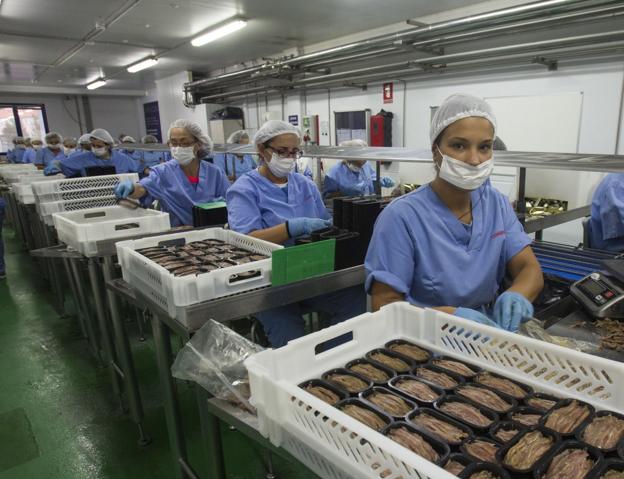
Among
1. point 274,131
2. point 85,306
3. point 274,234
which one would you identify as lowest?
point 85,306

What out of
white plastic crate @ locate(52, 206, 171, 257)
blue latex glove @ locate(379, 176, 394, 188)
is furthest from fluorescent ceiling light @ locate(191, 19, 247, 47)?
white plastic crate @ locate(52, 206, 171, 257)

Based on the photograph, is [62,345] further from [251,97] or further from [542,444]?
[251,97]

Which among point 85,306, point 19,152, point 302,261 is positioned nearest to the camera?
point 302,261

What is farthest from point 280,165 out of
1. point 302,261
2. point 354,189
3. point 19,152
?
point 19,152

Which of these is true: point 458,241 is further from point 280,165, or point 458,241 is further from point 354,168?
point 354,168

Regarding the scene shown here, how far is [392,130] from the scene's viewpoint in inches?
248

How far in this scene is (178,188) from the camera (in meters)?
3.02

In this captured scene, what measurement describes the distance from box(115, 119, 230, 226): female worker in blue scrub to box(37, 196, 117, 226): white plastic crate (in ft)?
1.30

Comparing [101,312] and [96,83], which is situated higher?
[96,83]

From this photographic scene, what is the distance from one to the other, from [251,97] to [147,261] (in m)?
8.00

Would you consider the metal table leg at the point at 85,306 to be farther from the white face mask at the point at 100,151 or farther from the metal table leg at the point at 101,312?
the white face mask at the point at 100,151

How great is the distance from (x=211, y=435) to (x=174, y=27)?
6312 mm

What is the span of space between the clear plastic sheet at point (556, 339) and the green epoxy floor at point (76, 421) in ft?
3.25

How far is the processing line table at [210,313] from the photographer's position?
3.93ft
